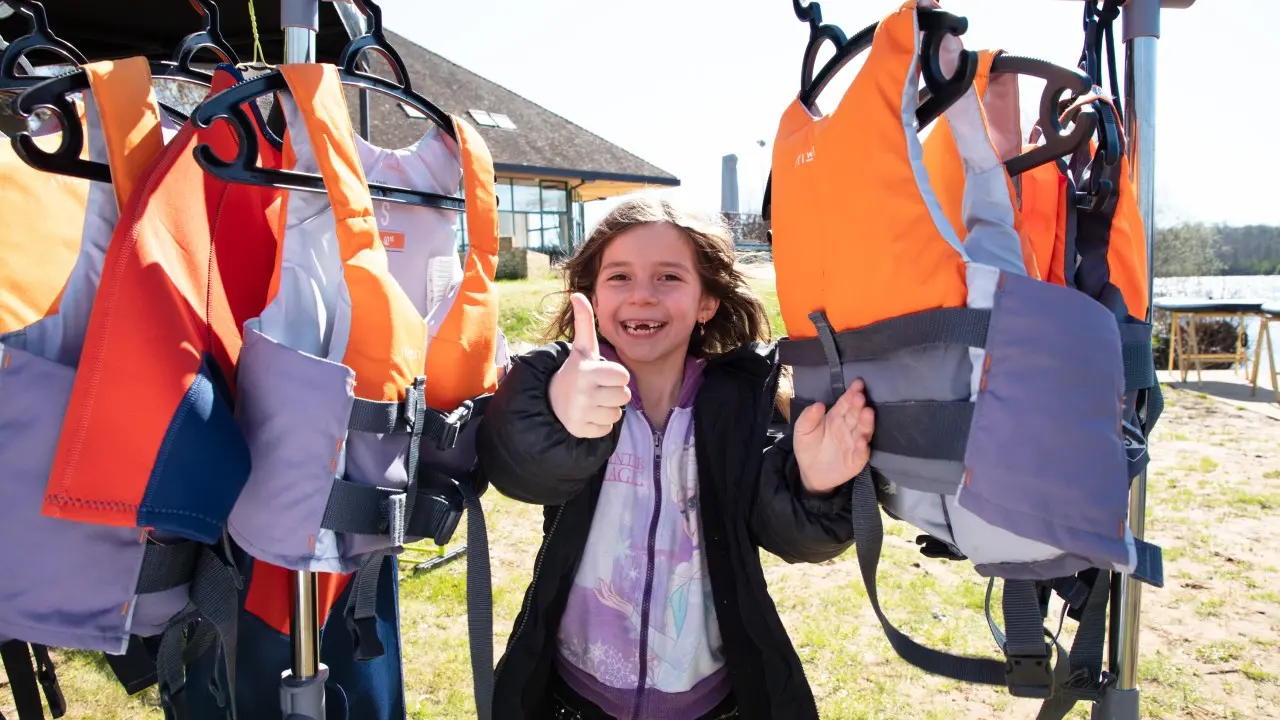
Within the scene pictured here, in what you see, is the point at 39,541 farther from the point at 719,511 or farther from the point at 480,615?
the point at 719,511

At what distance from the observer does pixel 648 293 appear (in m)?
2.02

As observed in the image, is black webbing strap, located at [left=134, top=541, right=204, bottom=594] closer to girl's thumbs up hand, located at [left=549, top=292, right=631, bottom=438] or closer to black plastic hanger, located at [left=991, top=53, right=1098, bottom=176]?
girl's thumbs up hand, located at [left=549, top=292, right=631, bottom=438]

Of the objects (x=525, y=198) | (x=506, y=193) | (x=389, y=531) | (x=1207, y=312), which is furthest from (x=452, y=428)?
(x=525, y=198)

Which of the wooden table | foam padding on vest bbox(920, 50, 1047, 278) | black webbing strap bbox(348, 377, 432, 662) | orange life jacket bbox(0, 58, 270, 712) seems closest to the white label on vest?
black webbing strap bbox(348, 377, 432, 662)

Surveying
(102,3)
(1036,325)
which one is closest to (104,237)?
(1036,325)

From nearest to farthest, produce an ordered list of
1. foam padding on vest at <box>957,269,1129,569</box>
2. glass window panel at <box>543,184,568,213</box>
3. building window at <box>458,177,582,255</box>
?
foam padding on vest at <box>957,269,1129,569</box> → building window at <box>458,177,582,255</box> → glass window panel at <box>543,184,568,213</box>

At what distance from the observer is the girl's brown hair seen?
2150 millimetres

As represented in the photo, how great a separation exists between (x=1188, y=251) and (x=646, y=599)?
25.3 metres

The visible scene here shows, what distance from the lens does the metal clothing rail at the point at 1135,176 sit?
165 centimetres

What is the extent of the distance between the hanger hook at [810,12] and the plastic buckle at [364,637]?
144cm

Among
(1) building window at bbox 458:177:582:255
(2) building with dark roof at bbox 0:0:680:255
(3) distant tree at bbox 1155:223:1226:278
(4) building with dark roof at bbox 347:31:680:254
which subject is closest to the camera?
(2) building with dark roof at bbox 0:0:680:255

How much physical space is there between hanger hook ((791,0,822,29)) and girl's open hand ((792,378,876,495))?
72 centimetres

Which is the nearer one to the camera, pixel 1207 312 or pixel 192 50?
pixel 192 50

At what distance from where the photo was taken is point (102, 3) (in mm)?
3180
